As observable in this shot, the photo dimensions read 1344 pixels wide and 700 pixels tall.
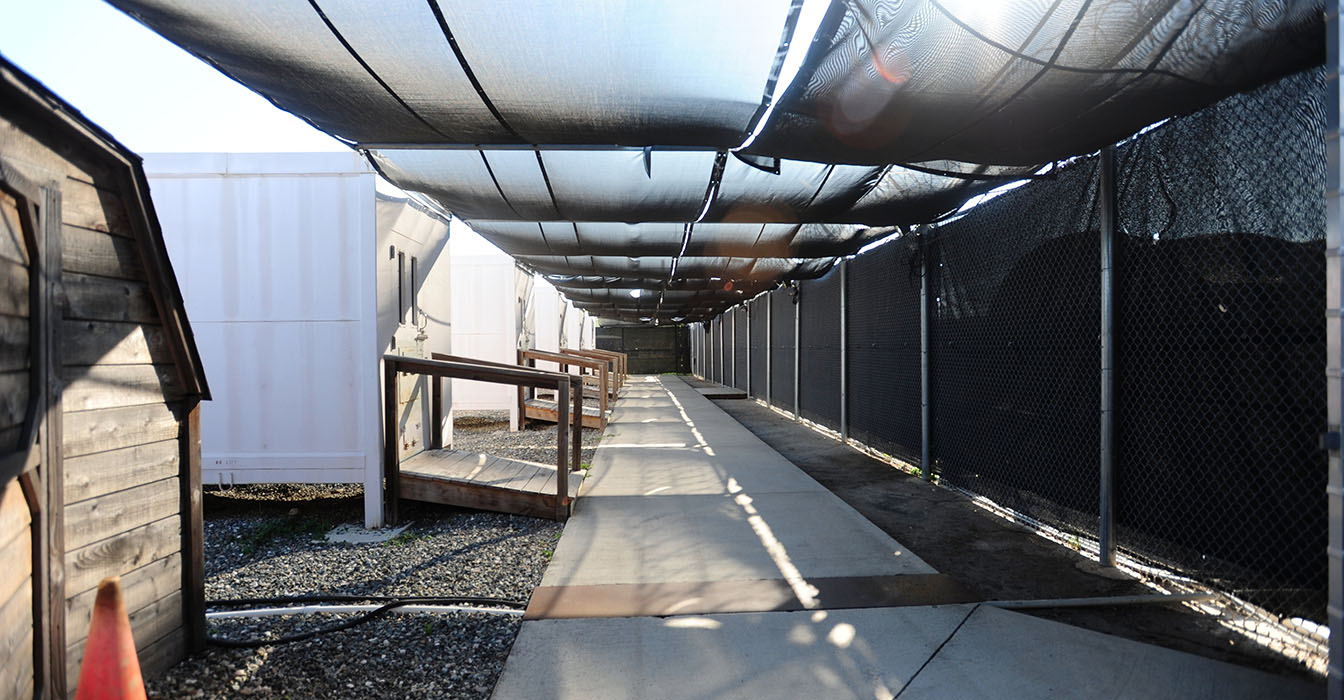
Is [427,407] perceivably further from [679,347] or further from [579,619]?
[679,347]

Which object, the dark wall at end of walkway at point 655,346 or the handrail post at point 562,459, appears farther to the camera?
the dark wall at end of walkway at point 655,346

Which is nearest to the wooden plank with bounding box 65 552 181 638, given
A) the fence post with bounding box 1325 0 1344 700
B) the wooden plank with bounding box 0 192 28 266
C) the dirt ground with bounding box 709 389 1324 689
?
the wooden plank with bounding box 0 192 28 266

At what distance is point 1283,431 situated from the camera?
286 centimetres

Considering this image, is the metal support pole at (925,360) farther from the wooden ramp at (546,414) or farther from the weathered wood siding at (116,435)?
the weathered wood siding at (116,435)

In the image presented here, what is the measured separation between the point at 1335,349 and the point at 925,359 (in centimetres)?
448

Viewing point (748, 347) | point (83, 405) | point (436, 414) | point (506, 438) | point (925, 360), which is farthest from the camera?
point (748, 347)

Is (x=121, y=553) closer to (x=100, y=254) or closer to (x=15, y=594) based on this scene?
(x=15, y=594)

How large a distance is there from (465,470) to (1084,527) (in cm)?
451

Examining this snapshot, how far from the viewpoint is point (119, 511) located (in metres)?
2.34

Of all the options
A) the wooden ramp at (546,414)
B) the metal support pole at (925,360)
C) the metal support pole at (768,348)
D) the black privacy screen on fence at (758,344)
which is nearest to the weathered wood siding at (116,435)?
the metal support pole at (925,360)

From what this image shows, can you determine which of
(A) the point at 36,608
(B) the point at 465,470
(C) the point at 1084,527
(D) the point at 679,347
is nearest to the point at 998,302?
(C) the point at 1084,527

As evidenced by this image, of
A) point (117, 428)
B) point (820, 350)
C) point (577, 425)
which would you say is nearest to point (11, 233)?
point (117, 428)

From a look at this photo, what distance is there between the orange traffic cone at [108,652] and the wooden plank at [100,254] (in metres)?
1.10

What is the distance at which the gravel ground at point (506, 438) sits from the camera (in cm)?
793
